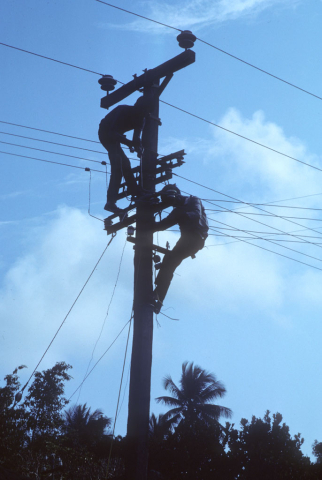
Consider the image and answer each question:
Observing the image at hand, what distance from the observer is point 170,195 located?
1006 centimetres

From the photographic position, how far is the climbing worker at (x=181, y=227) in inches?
396

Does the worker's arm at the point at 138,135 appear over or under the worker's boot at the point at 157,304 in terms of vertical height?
over

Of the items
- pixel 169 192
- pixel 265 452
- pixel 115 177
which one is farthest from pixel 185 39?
pixel 265 452

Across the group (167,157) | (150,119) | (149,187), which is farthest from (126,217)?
(150,119)

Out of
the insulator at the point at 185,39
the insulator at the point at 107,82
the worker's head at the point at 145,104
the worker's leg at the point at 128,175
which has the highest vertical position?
the insulator at the point at 185,39

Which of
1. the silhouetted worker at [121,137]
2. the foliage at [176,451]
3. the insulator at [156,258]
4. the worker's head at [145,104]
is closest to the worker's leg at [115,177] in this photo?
the silhouetted worker at [121,137]

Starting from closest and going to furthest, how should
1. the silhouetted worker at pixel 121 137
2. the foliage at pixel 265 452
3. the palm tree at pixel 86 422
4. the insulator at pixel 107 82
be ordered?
1. the silhouetted worker at pixel 121 137
2. the insulator at pixel 107 82
3. the foliage at pixel 265 452
4. the palm tree at pixel 86 422

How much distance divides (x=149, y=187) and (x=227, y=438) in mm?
22833

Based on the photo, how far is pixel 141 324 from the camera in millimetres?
9211

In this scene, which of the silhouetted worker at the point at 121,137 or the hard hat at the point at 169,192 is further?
the silhouetted worker at the point at 121,137

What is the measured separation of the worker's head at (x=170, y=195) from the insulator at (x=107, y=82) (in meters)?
3.21

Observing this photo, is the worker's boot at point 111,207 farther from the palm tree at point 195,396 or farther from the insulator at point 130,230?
the palm tree at point 195,396

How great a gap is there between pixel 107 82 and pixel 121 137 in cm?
166

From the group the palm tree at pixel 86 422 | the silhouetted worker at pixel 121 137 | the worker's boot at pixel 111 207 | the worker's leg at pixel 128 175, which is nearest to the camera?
the worker's leg at pixel 128 175
